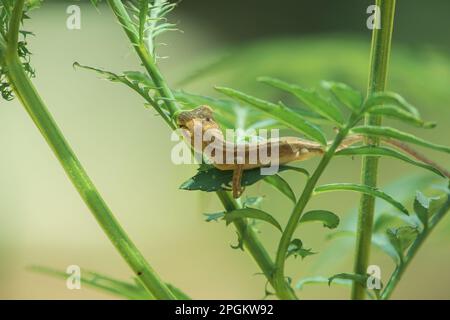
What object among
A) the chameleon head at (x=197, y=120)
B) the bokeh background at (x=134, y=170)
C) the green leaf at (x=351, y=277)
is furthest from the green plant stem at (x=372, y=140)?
the bokeh background at (x=134, y=170)

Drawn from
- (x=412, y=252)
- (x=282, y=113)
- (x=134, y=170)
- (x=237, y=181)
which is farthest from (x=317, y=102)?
(x=134, y=170)

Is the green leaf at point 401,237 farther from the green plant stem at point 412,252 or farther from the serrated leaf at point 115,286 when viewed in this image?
the serrated leaf at point 115,286

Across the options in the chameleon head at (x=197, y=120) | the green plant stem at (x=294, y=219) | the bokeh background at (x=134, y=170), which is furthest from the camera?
the bokeh background at (x=134, y=170)

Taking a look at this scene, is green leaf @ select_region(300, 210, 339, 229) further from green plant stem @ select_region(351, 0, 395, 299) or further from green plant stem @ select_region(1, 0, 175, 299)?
green plant stem @ select_region(1, 0, 175, 299)

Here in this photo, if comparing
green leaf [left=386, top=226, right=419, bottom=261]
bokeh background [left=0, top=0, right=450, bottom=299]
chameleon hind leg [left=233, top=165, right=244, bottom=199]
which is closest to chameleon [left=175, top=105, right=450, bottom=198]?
chameleon hind leg [left=233, top=165, right=244, bottom=199]

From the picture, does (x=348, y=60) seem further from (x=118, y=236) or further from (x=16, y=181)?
(x=16, y=181)
